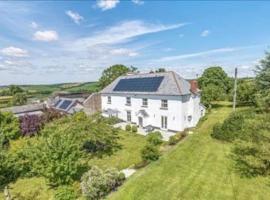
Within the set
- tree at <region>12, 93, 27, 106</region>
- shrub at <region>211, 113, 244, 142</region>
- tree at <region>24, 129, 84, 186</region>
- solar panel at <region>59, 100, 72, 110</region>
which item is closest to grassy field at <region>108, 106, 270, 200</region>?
shrub at <region>211, 113, 244, 142</region>

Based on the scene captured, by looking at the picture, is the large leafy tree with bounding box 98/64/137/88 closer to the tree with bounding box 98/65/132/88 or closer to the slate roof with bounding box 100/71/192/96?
the tree with bounding box 98/65/132/88

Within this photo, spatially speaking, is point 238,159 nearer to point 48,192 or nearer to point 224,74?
point 48,192

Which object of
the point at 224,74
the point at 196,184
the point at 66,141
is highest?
the point at 224,74

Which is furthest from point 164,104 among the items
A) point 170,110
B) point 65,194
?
point 65,194

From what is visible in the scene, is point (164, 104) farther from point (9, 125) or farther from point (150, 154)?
point (9, 125)

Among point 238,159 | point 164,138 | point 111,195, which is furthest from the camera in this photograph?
point 164,138

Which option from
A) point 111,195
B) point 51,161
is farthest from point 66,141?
point 111,195

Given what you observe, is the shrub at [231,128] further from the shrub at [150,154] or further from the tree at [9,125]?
the tree at [9,125]
